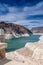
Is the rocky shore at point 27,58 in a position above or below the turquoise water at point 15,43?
above

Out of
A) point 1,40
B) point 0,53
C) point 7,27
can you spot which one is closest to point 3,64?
point 0,53

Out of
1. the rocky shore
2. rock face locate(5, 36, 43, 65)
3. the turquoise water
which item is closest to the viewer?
the rocky shore

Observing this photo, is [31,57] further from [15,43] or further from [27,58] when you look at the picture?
[15,43]

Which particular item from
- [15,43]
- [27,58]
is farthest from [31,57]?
[15,43]

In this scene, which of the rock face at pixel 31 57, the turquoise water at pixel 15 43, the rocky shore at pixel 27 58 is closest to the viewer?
the rocky shore at pixel 27 58

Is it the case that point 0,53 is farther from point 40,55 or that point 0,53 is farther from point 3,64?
point 40,55

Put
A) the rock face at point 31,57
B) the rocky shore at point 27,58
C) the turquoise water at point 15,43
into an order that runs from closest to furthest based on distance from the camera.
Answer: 1. the rocky shore at point 27,58
2. the rock face at point 31,57
3. the turquoise water at point 15,43

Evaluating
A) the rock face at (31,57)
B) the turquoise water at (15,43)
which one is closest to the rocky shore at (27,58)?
the rock face at (31,57)

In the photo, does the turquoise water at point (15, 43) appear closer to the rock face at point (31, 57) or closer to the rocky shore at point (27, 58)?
the rock face at point (31, 57)

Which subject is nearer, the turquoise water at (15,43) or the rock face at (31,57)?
the rock face at (31,57)

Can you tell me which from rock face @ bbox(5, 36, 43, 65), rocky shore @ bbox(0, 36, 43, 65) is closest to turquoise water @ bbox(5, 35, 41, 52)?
rock face @ bbox(5, 36, 43, 65)

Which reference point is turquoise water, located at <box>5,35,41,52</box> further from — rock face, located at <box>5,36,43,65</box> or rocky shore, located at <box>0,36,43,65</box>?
rocky shore, located at <box>0,36,43,65</box>
